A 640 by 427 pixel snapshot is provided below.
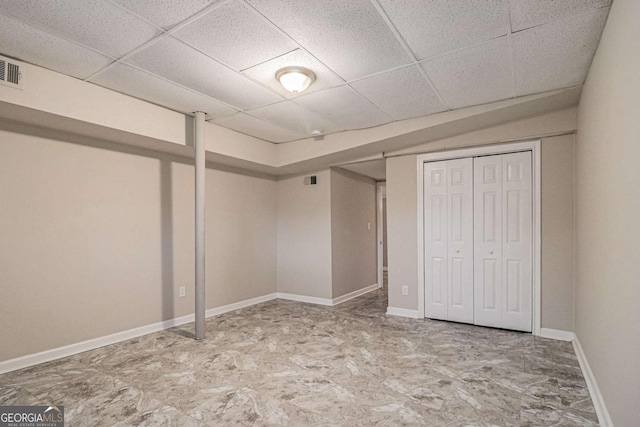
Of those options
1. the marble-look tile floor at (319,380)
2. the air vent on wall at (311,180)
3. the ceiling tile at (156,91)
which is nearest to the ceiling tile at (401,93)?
the ceiling tile at (156,91)

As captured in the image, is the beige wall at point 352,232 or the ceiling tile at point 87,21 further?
the beige wall at point 352,232

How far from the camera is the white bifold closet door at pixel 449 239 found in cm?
433

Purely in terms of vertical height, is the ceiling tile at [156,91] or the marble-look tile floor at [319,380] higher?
the ceiling tile at [156,91]

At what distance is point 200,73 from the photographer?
2.96 m

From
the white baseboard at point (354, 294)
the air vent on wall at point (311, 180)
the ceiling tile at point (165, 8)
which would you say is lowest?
the white baseboard at point (354, 294)

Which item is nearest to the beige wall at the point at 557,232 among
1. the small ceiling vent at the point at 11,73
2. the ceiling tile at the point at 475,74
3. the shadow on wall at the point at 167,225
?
the ceiling tile at the point at 475,74

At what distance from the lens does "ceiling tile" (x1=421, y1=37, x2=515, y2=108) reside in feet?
8.58

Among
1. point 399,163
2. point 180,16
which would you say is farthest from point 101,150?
point 399,163

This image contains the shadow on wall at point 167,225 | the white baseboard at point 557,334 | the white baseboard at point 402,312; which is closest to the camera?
the white baseboard at point 557,334

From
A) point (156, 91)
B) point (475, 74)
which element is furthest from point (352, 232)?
point (156, 91)

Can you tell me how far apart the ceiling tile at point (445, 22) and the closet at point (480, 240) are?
6.90 ft

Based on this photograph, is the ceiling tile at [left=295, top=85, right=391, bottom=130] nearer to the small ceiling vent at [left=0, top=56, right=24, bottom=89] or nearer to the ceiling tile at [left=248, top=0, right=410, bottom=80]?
the ceiling tile at [left=248, top=0, right=410, bottom=80]

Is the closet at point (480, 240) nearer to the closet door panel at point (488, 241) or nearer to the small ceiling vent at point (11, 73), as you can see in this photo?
the closet door panel at point (488, 241)

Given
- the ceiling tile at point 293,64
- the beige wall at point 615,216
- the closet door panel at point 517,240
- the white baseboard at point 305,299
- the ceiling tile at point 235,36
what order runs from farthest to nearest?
the white baseboard at point 305,299 → the closet door panel at point 517,240 → the ceiling tile at point 293,64 → the ceiling tile at point 235,36 → the beige wall at point 615,216
